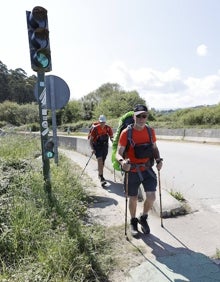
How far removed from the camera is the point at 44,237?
13.1ft

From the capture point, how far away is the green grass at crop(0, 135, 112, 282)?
3.43m

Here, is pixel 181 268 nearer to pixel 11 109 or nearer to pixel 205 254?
pixel 205 254

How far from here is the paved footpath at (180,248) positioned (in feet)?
12.4

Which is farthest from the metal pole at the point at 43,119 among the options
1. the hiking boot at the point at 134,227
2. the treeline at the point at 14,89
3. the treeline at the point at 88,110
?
the treeline at the point at 14,89

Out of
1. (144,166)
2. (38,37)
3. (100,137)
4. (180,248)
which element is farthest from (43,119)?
(100,137)

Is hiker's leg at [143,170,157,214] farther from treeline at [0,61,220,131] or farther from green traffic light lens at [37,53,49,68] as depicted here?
treeline at [0,61,220,131]

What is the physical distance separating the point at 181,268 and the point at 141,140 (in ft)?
6.09

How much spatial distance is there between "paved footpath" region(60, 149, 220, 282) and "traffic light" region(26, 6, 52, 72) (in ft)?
9.21

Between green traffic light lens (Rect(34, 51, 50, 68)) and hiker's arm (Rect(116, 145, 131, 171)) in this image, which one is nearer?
hiker's arm (Rect(116, 145, 131, 171))

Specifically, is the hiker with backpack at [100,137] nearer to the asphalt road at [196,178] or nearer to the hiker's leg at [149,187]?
the asphalt road at [196,178]

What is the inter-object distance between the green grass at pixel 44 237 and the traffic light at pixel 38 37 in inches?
74.6

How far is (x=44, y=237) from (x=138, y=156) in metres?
1.80

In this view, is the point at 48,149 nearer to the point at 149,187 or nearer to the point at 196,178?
the point at 149,187

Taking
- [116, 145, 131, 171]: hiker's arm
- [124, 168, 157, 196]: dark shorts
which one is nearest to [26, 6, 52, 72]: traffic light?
[116, 145, 131, 171]: hiker's arm
